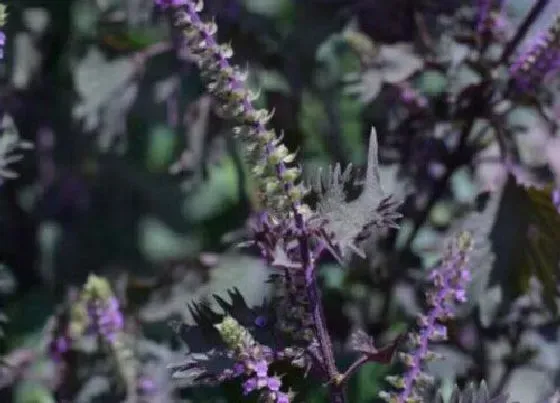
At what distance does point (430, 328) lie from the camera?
0.96 metres

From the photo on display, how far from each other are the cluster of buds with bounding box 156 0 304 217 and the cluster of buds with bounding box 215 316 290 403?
117mm

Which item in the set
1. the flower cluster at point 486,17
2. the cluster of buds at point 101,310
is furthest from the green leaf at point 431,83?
the cluster of buds at point 101,310

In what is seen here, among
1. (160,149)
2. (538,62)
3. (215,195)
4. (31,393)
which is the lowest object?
(31,393)

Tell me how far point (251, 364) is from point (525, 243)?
2.08 ft

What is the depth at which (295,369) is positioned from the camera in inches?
38.8

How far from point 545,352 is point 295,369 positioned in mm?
744

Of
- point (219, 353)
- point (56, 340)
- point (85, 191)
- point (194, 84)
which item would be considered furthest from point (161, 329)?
point (219, 353)

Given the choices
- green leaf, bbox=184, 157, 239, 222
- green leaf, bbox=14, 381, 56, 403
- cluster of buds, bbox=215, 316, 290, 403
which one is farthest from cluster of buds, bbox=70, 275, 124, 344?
green leaf, bbox=184, 157, 239, 222

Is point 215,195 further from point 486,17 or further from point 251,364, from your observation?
point 251,364

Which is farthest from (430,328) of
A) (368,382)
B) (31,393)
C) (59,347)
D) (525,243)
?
(31,393)

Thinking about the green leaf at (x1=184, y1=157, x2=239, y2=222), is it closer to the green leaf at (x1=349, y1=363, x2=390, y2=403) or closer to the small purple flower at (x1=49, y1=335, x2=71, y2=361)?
the small purple flower at (x1=49, y1=335, x2=71, y2=361)

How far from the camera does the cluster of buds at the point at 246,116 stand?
Result: 2.79 feet

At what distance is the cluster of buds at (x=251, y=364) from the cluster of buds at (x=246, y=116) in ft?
0.38

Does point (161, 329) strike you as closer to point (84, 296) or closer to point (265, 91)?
point (84, 296)
